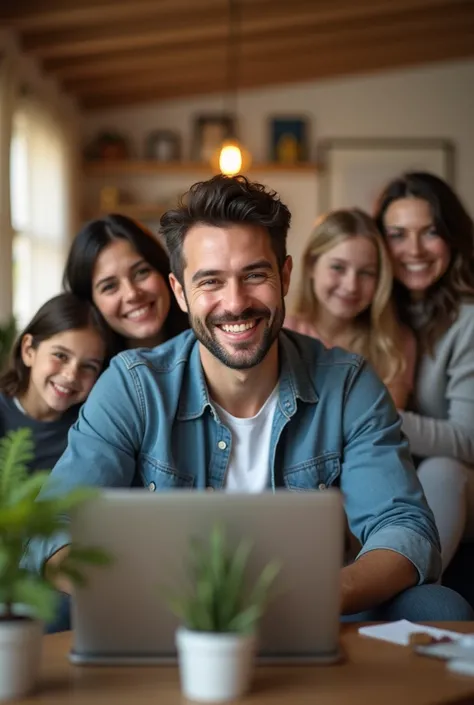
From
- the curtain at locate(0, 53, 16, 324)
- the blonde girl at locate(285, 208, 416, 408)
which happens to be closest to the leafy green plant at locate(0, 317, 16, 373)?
the curtain at locate(0, 53, 16, 324)

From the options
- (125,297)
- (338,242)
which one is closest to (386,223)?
(338,242)

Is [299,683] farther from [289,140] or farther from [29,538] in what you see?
[289,140]

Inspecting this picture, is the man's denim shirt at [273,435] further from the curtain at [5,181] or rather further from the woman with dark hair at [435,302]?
the curtain at [5,181]

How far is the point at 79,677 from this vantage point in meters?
1.32

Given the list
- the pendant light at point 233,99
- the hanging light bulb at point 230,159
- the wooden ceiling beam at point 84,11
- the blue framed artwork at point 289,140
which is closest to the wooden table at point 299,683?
the pendant light at point 233,99

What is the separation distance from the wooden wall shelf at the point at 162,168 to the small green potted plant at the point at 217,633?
7.05 metres

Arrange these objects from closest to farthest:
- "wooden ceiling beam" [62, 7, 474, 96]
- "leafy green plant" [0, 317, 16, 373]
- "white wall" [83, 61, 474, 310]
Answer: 1. "leafy green plant" [0, 317, 16, 373]
2. "wooden ceiling beam" [62, 7, 474, 96]
3. "white wall" [83, 61, 474, 310]

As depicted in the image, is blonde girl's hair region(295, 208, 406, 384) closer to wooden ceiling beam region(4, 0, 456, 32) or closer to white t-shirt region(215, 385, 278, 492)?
white t-shirt region(215, 385, 278, 492)

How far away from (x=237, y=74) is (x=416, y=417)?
5403 millimetres

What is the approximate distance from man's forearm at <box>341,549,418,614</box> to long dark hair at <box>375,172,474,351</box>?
1513 millimetres

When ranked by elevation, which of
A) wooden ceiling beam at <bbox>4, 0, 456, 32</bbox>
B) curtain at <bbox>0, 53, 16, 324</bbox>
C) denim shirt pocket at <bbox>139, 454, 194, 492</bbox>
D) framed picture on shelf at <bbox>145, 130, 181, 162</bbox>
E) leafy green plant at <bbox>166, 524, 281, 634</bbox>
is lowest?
leafy green plant at <bbox>166, 524, 281, 634</bbox>

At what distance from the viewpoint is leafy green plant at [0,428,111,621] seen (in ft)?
3.88

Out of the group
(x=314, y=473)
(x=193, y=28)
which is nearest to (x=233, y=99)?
(x=193, y=28)

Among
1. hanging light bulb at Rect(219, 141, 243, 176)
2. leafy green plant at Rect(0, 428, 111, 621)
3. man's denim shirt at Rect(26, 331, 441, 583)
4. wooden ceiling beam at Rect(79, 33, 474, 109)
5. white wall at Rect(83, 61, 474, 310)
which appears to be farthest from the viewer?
white wall at Rect(83, 61, 474, 310)
